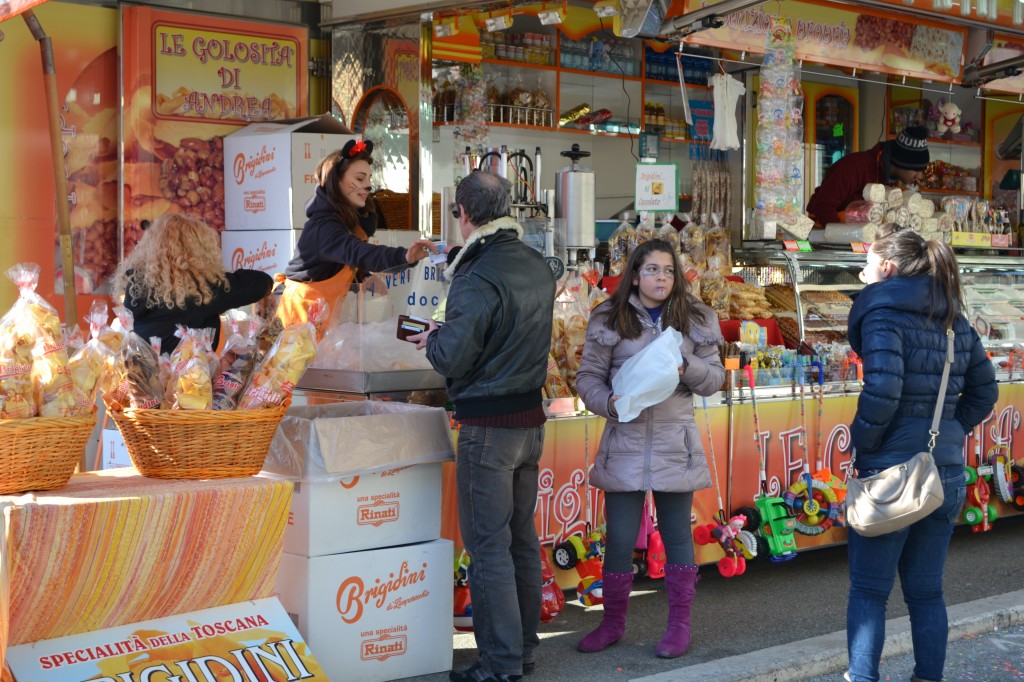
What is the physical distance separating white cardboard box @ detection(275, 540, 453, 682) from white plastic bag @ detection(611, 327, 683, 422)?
2.75 ft

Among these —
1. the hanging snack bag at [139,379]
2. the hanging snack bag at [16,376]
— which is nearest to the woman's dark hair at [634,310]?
the hanging snack bag at [139,379]

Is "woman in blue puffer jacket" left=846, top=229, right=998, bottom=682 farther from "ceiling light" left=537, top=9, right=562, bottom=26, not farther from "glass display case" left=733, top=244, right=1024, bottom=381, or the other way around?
"ceiling light" left=537, top=9, right=562, bottom=26

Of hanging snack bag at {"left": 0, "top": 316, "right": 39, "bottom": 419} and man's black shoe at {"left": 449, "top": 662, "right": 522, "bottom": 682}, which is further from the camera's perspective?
man's black shoe at {"left": 449, "top": 662, "right": 522, "bottom": 682}

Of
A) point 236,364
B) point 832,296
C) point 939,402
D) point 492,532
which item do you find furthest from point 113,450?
point 832,296

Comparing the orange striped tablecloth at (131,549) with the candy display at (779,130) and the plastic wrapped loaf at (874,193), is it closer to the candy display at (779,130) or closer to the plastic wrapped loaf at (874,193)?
the candy display at (779,130)

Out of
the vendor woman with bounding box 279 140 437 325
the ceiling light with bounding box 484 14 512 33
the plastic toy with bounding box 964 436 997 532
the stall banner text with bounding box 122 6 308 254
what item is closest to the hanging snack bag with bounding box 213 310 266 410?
the vendor woman with bounding box 279 140 437 325

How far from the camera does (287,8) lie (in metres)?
7.72

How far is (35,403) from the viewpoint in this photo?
3443mm

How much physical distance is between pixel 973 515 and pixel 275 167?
445 centimetres

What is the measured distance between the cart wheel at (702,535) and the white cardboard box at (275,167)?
9.65 feet

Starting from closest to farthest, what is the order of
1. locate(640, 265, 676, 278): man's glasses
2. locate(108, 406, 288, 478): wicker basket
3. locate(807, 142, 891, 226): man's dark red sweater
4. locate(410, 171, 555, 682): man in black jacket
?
1. locate(108, 406, 288, 478): wicker basket
2. locate(410, 171, 555, 682): man in black jacket
3. locate(640, 265, 676, 278): man's glasses
4. locate(807, 142, 891, 226): man's dark red sweater

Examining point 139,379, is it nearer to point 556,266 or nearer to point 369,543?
point 369,543

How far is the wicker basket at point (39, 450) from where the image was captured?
11.0 feet

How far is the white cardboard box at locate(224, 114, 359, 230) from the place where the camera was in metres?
7.11
